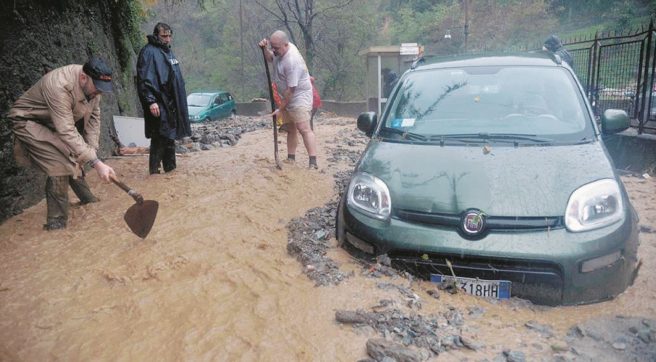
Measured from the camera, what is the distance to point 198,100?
20609 millimetres

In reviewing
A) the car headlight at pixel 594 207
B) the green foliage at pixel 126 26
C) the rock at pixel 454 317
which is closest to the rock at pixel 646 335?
the car headlight at pixel 594 207

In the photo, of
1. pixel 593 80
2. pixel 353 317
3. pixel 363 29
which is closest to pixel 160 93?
pixel 353 317

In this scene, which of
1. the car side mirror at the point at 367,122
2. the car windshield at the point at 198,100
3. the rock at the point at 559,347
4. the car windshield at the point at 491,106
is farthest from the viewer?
the car windshield at the point at 198,100

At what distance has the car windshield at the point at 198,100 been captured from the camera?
66.5 ft

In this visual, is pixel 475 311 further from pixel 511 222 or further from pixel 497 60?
pixel 497 60

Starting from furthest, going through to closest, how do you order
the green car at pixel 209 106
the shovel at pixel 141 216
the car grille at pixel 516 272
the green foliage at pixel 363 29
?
the green foliage at pixel 363 29 < the green car at pixel 209 106 < the shovel at pixel 141 216 < the car grille at pixel 516 272

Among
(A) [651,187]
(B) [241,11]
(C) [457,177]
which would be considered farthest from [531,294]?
(B) [241,11]

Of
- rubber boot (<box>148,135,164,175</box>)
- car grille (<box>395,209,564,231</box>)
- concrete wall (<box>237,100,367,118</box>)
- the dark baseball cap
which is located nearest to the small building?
concrete wall (<box>237,100,367,118</box>)

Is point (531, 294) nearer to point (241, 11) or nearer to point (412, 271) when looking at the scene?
point (412, 271)

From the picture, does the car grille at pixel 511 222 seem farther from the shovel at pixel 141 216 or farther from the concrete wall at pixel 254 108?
the concrete wall at pixel 254 108

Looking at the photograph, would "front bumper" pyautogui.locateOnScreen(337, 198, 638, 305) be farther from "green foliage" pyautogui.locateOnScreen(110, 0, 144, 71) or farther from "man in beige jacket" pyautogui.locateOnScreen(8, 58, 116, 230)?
"green foliage" pyautogui.locateOnScreen(110, 0, 144, 71)

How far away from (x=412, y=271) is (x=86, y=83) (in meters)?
3.11

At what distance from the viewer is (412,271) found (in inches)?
118

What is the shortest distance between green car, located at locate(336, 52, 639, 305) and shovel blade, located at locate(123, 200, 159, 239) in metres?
1.56
